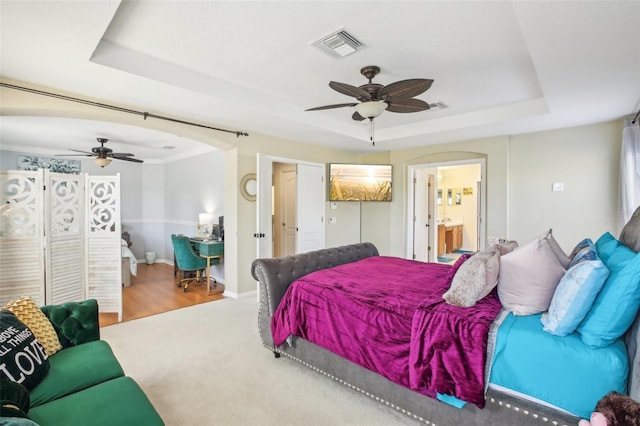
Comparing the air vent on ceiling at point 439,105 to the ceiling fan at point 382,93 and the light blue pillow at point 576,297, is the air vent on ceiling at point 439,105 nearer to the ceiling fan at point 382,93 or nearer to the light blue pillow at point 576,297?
the ceiling fan at point 382,93

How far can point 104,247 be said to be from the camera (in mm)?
3732

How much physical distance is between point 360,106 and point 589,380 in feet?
7.34

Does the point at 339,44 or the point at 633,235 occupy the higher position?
the point at 339,44

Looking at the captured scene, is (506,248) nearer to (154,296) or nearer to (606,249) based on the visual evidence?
(606,249)

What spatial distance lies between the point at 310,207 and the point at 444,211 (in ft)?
17.6

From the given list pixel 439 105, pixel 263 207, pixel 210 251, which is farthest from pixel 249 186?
pixel 439 105

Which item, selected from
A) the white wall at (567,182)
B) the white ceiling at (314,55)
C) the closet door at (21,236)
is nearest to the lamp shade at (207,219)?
the white ceiling at (314,55)

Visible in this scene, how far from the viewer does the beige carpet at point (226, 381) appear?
2008 millimetres

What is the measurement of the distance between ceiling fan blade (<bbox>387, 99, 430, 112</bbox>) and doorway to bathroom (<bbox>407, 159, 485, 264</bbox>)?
102 inches

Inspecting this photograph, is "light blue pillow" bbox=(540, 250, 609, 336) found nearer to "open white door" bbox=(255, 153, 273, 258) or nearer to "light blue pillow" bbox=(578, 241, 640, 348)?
"light blue pillow" bbox=(578, 241, 640, 348)

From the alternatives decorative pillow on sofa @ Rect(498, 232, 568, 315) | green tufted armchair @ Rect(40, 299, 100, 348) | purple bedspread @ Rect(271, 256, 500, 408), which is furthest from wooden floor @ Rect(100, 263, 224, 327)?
decorative pillow on sofa @ Rect(498, 232, 568, 315)

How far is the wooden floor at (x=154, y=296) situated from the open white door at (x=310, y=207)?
5.29 ft

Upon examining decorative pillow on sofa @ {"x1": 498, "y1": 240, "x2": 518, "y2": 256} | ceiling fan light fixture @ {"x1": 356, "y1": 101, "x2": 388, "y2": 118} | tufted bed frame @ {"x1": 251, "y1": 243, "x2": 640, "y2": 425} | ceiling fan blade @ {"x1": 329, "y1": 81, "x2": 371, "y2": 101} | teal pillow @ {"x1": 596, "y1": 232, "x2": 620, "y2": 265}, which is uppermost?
ceiling fan blade @ {"x1": 329, "y1": 81, "x2": 371, "y2": 101}

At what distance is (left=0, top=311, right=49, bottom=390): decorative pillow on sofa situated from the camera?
56.4 inches
